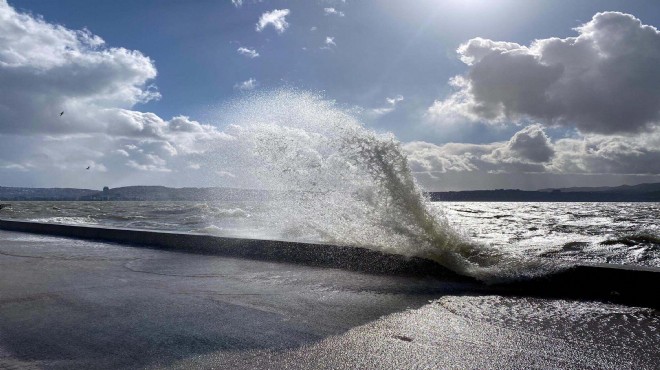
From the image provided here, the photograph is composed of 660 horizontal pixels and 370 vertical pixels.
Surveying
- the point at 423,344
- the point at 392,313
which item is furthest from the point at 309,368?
the point at 392,313

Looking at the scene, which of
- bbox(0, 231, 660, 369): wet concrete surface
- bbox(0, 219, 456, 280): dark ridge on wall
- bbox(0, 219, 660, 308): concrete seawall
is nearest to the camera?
bbox(0, 231, 660, 369): wet concrete surface

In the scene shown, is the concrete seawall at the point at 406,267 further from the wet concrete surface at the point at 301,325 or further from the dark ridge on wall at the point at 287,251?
the wet concrete surface at the point at 301,325

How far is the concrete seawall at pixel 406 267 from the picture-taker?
3.62 m

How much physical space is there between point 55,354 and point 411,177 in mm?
5742

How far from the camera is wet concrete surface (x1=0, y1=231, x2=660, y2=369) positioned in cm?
220

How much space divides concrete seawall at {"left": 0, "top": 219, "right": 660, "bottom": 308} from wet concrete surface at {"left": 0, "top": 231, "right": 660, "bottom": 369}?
0.29m

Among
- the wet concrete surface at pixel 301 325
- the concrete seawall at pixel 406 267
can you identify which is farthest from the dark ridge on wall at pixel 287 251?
the wet concrete surface at pixel 301 325

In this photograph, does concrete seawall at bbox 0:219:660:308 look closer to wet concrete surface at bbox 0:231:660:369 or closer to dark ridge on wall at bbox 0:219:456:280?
dark ridge on wall at bbox 0:219:456:280

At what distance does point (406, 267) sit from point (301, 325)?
2.35m

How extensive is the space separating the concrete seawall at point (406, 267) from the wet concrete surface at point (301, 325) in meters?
0.29

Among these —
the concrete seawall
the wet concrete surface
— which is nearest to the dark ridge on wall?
the concrete seawall

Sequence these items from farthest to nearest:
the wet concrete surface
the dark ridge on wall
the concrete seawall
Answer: the dark ridge on wall < the concrete seawall < the wet concrete surface

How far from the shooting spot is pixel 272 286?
4.11m

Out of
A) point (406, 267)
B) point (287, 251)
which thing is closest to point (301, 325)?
point (406, 267)
